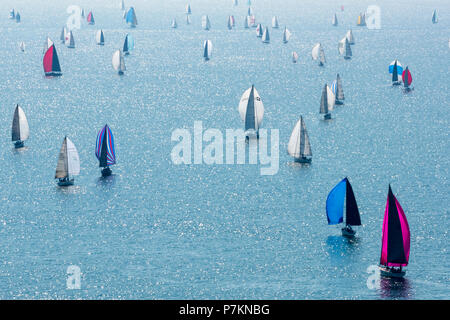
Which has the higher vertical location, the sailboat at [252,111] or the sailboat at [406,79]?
the sailboat at [406,79]

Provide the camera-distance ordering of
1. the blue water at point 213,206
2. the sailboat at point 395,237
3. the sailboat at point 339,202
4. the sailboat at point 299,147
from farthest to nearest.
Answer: the sailboat at point 299,147
the sailboat at point 339,202
the blue water at point 213,206
the sailboat at point 395,237

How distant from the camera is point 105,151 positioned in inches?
3890

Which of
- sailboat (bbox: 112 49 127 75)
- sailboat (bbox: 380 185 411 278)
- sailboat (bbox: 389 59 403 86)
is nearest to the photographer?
sailboat (bbox: 380 185 411 278)

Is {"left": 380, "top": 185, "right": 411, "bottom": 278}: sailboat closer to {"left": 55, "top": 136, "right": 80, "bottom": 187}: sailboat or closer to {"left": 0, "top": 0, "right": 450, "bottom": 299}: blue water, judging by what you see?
{"left": 0, "top": 0, "right": 450, "bottom": 299}: blue water

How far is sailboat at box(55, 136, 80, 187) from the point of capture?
9400 cm

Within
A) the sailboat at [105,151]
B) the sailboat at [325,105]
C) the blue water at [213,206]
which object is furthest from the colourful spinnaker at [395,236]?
the sailboat at [325,105]

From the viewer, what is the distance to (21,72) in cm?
19812

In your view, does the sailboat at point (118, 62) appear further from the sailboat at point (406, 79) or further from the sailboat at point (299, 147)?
the sailboat at point (299, 147)

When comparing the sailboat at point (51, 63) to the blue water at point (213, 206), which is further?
the sailboat at point (51, 63)

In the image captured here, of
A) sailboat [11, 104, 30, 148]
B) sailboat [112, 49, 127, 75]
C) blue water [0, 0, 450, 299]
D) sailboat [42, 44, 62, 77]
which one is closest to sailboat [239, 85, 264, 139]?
blue water [0, 0, 450, 299]

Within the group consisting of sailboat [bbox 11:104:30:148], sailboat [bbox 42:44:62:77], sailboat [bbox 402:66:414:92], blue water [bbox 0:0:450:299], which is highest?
sailboat [bbox 42:44:62:77]

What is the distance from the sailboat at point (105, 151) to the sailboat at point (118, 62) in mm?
93797

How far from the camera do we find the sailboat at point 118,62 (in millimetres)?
191250

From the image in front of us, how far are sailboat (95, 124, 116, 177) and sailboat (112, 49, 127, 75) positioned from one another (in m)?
93.8
